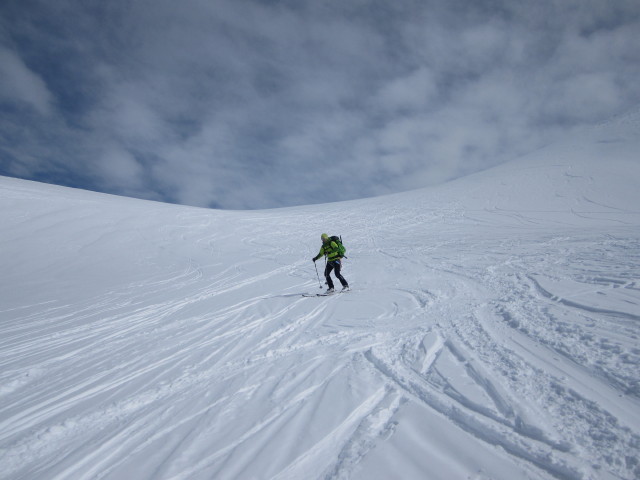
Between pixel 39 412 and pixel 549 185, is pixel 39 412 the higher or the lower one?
the lower one

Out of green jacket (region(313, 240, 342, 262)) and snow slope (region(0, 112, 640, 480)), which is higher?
green jacket (region(313, 240, 342, 262))

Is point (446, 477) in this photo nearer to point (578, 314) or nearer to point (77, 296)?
point (578, 314)

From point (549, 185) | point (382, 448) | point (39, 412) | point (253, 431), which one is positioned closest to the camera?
point (382, 448)

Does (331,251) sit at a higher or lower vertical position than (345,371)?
higher

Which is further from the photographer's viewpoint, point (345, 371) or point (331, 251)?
point (331, 251)

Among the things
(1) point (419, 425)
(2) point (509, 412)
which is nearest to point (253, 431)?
(1) point (419, 425)

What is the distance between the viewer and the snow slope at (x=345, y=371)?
99.7 inches

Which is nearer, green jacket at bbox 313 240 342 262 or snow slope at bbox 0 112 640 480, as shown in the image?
snow slope at bbox 0 112 640 480

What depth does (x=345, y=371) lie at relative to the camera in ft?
12.8

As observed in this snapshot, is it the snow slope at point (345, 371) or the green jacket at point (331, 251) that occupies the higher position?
the green jacket at point (331, 251)

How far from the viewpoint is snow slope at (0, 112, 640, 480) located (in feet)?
8.30

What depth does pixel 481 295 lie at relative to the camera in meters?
6.59

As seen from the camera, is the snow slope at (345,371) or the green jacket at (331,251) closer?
the snow slope at (345,371)

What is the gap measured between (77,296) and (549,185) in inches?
1271
